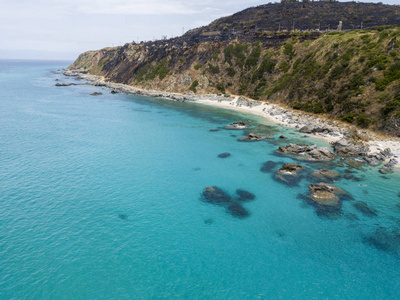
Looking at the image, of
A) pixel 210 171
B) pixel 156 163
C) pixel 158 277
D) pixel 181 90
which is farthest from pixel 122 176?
Answer: pixel 181 90

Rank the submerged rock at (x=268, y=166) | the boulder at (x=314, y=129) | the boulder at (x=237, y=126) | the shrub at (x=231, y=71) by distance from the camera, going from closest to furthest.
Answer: the submerged rock at (x=268, y=166), the boulder at (x=314, y=129), the boulder at (x=237, y=126), the shrub at (x=231, y=71)

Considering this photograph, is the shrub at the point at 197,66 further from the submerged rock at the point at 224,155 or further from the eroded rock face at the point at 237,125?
the submerged rock at the point at 224,155

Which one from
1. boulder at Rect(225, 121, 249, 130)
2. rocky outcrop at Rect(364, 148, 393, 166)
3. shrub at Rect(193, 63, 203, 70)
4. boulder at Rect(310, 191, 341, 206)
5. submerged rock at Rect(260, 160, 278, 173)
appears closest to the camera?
boulder at Rect(310, 191, 341, 206)

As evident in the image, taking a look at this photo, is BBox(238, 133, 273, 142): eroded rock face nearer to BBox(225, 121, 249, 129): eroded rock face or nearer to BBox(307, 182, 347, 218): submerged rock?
BBox(225, 121, 249, 129): eroded rock face

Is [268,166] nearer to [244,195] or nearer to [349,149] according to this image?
[244,195]

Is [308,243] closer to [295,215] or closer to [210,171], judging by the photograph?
[295,215]

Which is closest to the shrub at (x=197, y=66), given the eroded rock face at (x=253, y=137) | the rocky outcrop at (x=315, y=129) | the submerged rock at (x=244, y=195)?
the eroded rock face at (x=253, y=137)

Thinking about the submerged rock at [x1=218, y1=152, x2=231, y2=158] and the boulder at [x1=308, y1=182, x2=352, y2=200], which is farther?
the submerged rock at [x1=218, y1=152, x2=231, y2=158]

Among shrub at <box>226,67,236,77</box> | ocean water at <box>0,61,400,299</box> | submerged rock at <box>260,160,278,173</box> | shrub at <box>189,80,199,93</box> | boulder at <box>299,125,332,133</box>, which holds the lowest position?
ocean water at <box>0,61,400,299</box>

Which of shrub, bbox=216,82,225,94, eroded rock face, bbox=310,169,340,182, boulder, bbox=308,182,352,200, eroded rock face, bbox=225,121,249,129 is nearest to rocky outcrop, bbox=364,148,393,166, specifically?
eroded rock face, bbox=310,169,340,182
